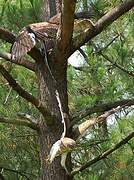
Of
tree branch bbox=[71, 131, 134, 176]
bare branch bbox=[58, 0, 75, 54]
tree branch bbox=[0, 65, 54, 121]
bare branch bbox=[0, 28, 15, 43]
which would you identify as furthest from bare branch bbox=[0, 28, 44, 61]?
tree branch bbox=[71, 131, 134, 176]

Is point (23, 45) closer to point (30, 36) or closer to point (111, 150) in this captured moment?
point (30, 36)

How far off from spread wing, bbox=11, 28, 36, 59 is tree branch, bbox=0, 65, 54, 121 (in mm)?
66

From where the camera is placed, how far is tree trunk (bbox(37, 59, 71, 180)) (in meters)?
1.74

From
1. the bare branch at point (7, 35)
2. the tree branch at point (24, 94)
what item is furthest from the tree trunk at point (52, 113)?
the bare branch at point (7, 35)

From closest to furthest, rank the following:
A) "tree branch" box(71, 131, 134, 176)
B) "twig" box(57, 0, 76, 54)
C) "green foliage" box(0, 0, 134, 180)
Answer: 1. "twig" box(57, 0, 76, 54)
2. "tree branch" box(71, 131, 134, 176)
3. "green foliage" box(0, 0, 134, 180)

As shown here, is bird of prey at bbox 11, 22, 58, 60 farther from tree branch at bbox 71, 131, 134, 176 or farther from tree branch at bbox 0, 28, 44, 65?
tree branch at bbox 71, 131, 134, 176

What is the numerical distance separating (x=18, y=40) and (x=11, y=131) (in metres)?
1.11

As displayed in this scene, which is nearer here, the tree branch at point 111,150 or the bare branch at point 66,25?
the bare branch at point 66,25

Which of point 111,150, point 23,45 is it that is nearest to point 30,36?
point 23,45

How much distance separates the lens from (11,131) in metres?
2.54

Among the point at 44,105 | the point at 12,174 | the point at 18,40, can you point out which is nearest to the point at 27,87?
the point at 12,174

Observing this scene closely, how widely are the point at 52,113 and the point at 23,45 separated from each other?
35 cm

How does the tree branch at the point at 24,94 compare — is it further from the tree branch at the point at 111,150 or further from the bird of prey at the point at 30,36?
the tree branch at the point at 111,150

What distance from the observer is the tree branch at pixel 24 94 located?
1.45m
